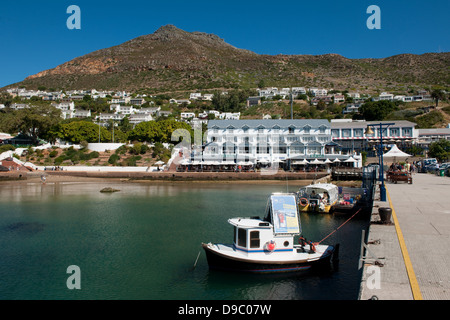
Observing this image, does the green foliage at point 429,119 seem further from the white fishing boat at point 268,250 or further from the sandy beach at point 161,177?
the white fishing boat at point 268,250

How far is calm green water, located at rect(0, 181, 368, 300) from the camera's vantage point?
1476 cm

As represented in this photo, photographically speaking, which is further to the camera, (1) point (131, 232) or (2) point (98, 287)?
(1) point (131, 232)

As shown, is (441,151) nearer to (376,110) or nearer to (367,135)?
(367,135)

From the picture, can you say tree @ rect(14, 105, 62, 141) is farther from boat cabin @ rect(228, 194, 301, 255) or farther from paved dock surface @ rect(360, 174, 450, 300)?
paved dock surface @ rect(360, 174, 450, 300)

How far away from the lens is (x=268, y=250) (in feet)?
53.0

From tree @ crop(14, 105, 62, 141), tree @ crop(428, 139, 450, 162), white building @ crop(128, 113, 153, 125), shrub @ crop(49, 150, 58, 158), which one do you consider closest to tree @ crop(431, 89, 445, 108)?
tree @ crop(428, 139, 450, 162)

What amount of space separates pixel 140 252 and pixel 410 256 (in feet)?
47.1

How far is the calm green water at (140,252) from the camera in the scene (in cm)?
1476

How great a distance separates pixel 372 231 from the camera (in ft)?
53.6

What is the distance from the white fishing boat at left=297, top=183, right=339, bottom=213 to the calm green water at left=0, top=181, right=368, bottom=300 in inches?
57.8

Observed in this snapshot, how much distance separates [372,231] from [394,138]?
8230 cm

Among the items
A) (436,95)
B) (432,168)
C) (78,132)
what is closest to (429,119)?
(436,95)
